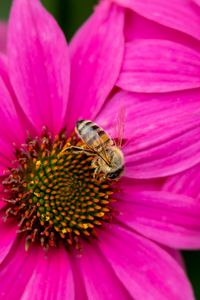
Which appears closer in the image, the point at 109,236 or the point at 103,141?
the point at 103,141

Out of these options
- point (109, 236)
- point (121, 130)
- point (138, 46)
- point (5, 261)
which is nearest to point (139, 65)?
point (138, 46)

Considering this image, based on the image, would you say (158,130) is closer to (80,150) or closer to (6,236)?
(80,150)

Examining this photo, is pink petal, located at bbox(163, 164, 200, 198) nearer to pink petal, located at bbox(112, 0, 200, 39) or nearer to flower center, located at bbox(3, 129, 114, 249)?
flower center, located at bbox(3, 129, 114, 249)

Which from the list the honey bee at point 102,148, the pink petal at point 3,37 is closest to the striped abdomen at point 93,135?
the honey bee at point 102,148

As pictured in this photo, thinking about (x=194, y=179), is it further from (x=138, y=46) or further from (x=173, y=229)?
(x=138, y=46)

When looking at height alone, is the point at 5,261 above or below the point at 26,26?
below

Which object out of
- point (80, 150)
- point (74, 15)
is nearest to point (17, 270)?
point (80, 150)

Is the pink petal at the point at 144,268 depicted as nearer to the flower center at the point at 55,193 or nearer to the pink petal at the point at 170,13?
the flower center at the point at 55,193
